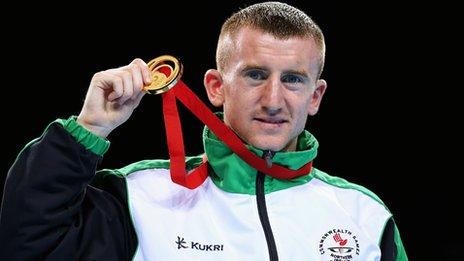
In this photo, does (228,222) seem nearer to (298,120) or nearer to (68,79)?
(298,120)

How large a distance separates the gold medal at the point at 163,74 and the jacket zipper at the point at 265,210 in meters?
0.31

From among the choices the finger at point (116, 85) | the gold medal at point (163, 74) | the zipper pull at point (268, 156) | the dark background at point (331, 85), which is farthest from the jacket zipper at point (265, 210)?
the dark background at point (331, 85)

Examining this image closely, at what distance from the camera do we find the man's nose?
1.66m

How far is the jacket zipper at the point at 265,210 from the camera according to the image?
165 centimetres

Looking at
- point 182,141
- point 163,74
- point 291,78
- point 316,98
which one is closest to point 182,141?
point 182,141

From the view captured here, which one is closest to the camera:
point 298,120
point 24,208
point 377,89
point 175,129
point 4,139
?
point 24,208

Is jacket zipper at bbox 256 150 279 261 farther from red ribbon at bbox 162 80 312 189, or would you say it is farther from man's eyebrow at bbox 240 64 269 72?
man's eyebrow at bbox 240 64 269 72

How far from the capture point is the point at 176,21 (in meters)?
3.58

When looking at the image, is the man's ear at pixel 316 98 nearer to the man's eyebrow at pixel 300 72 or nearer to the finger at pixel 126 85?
the man's eyebrow at pixel 300 72

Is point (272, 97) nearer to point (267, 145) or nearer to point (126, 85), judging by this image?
point (267, 145)

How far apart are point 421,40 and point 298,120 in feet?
7.42

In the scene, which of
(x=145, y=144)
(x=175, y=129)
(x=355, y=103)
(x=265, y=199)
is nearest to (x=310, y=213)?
(x=265, y=199)

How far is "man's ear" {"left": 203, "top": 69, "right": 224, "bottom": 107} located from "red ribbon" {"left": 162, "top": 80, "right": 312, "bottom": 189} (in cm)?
12

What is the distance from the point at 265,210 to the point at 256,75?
327mm
